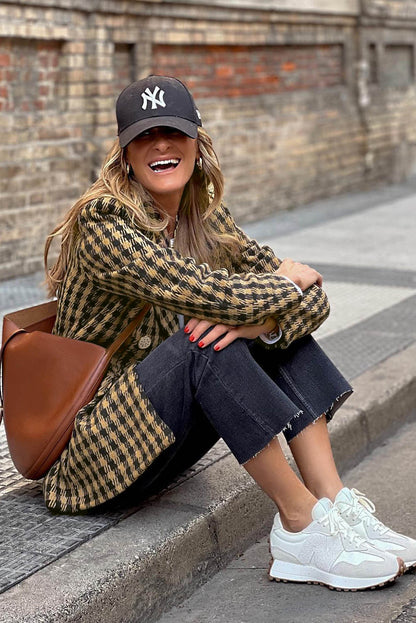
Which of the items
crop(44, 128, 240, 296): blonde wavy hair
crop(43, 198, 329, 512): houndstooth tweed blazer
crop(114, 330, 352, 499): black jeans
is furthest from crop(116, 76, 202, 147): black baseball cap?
crop(114, 330, 352, 499): black jeans

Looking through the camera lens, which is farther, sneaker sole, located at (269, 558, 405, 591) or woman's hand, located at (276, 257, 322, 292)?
woman's hand, located at (276, 257, 322, 292)

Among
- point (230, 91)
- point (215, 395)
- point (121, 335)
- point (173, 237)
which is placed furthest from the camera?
point (230, 91)

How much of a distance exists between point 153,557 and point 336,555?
0.49 m

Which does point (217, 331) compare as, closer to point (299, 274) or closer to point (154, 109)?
point (299, 274)

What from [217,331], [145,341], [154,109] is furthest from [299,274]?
[154,109]

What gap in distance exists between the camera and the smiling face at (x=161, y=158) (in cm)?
318

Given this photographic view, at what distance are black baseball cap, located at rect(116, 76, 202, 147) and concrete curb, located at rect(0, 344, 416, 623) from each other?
3.42ft

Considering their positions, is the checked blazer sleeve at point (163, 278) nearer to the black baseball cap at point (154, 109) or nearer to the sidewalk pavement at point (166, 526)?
the black baseball cap at point (154, 109)

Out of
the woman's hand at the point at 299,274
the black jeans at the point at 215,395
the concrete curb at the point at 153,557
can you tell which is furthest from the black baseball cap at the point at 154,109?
the concrete curb at the point at 153,557

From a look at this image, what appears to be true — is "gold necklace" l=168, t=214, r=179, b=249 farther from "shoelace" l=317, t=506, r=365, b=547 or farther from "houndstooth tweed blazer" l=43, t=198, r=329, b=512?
"shoelace" l=317, t=506, r=365, b=547

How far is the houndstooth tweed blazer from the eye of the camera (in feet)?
9.72

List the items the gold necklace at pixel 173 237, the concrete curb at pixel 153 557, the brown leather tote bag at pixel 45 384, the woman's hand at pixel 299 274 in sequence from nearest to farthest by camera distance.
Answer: the concrete curb at pixel 153 557
the brown leather tote bag at pixel 45 384
the woman's hand at pixel 299 274
the gold necklace at pixel 173 237

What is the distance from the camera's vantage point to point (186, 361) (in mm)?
2928

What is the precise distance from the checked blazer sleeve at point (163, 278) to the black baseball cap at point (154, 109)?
0.77 feet
